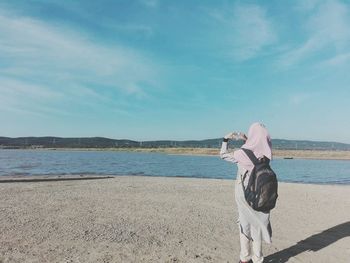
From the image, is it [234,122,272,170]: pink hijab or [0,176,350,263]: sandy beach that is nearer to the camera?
[234,122,272,170]: pink hijab

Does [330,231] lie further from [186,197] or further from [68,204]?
[68,204]

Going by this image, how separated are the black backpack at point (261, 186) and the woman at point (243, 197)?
138 millimetres

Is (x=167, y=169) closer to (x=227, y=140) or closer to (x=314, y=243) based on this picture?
(x=314, y=243)

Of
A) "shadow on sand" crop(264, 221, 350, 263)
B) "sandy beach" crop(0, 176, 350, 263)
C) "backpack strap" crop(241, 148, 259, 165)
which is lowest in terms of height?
"shadow on sand" crop(264, 221, 350, 263)

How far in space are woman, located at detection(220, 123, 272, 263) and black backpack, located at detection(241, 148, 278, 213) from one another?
138 millimetres

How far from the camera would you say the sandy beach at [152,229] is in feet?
26.7

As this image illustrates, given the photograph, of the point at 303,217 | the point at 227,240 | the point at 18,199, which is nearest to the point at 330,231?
the point at 303,217

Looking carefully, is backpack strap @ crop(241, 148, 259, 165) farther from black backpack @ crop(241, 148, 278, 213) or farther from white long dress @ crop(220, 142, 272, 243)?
white long dress @ crop(220, 142, 272, 243)

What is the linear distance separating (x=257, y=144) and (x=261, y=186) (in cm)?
67

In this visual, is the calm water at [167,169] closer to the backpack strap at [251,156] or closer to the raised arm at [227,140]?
the raised arm at [227,140]

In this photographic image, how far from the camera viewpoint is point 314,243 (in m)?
9.52

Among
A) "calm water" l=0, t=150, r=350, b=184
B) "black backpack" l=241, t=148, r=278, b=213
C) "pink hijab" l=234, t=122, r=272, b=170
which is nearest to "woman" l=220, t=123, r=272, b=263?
"pink hijab" l=234, t=122, r=272, b=170

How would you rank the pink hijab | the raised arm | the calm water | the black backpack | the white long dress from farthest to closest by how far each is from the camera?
the calm water
the raised arm
the white long dress
the pink hijab
the black backpack

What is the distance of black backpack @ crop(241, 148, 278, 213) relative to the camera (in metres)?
6.43
